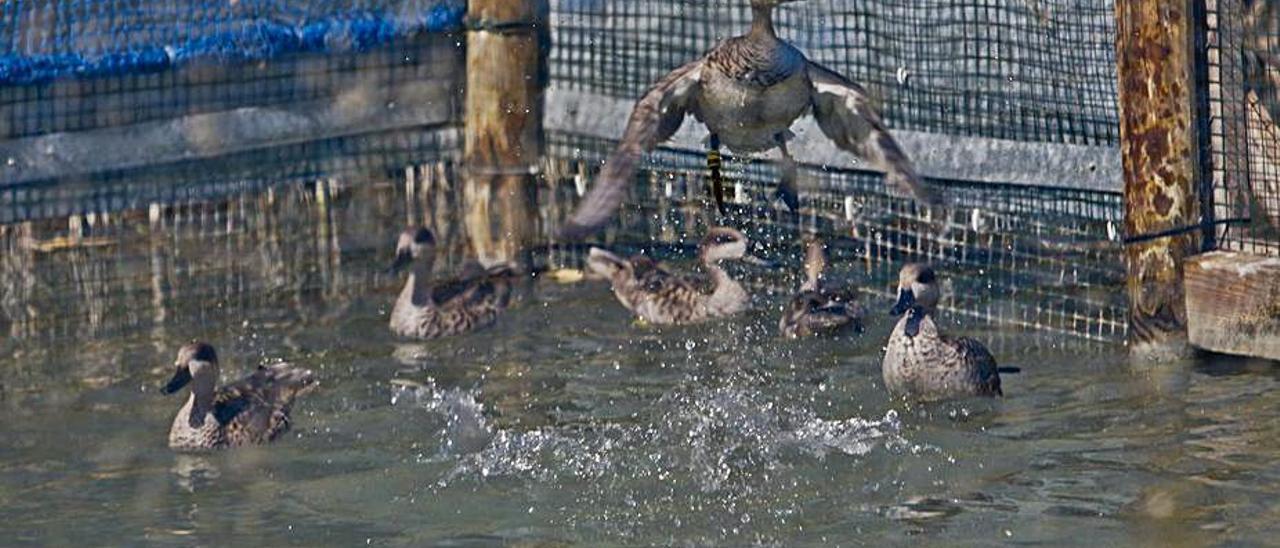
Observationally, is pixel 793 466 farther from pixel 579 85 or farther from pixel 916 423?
pixel 579 85

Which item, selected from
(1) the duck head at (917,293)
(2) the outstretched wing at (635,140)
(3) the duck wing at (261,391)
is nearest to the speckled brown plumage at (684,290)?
(1) the duck head at (917,293)

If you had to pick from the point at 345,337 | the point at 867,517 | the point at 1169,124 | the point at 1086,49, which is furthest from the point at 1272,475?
the point at 345,337

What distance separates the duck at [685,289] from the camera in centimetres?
1152

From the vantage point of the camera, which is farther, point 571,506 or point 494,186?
point 494,186

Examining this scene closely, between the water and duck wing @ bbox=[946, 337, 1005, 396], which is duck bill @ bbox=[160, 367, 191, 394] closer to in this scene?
the water

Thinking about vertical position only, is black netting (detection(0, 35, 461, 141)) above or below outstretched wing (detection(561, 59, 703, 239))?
above

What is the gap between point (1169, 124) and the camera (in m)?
10.1

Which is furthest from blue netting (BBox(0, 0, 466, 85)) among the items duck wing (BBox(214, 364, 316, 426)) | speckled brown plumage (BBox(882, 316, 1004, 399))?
speckled brown plumage (BBox(882, 316, 1004, 399))

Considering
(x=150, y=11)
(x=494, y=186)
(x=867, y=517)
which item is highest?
(x=150, y=11)

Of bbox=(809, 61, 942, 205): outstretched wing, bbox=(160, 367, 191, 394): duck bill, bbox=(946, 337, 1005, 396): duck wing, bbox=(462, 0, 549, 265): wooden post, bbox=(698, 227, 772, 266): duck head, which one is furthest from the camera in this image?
bbox=(462, 0, 549, 265): wooden post

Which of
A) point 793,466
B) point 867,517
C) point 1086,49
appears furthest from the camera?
point 1086,49

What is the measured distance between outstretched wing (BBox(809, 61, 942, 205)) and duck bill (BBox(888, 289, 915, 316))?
1423mm

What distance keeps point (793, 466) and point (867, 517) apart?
0.74 meters

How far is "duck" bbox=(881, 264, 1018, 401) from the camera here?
32.2 feet
